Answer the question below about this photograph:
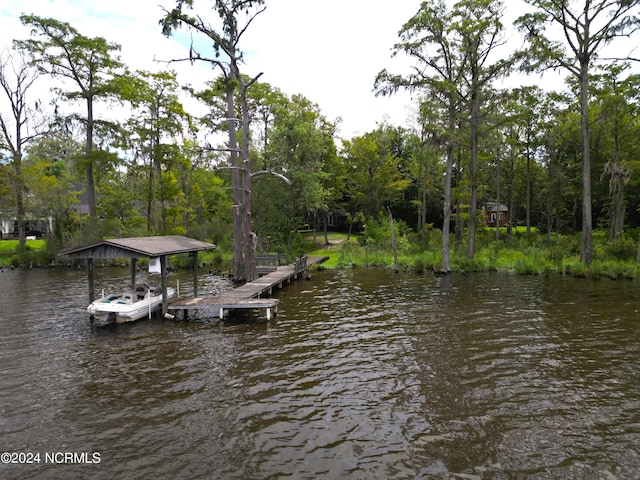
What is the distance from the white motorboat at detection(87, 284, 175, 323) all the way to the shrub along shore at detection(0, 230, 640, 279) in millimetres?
12523

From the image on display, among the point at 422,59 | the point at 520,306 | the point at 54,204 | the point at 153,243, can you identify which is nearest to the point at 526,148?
the point at 422,59

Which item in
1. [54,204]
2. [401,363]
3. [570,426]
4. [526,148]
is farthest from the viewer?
[54,204]

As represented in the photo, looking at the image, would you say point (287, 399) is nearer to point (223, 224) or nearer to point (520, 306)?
point (520, 306)

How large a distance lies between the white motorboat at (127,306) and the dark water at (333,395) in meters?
0.58

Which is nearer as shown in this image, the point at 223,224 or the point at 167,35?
the point at 167,35

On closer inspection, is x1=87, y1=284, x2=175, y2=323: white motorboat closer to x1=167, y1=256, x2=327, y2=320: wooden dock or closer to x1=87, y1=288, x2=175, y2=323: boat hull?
x1=87, y1=288, x2=175, y2=323: boat hull

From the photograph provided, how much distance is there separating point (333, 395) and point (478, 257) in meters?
22.8

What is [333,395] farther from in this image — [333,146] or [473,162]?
[333,146]

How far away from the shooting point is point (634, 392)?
8109 mm

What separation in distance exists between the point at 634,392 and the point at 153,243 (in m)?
15.1

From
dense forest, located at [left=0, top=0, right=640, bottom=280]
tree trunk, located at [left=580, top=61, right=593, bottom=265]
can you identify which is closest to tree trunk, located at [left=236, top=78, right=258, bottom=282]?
dense forest, located at [left=0, top=0, right=640, bottom=280]

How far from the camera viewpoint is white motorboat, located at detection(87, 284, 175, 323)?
46.2 ft

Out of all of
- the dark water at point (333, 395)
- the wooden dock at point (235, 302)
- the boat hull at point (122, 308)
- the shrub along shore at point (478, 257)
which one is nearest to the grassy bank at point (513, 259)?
the shrub along shore at point (478, 257)

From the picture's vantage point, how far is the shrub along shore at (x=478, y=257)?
23297mm
